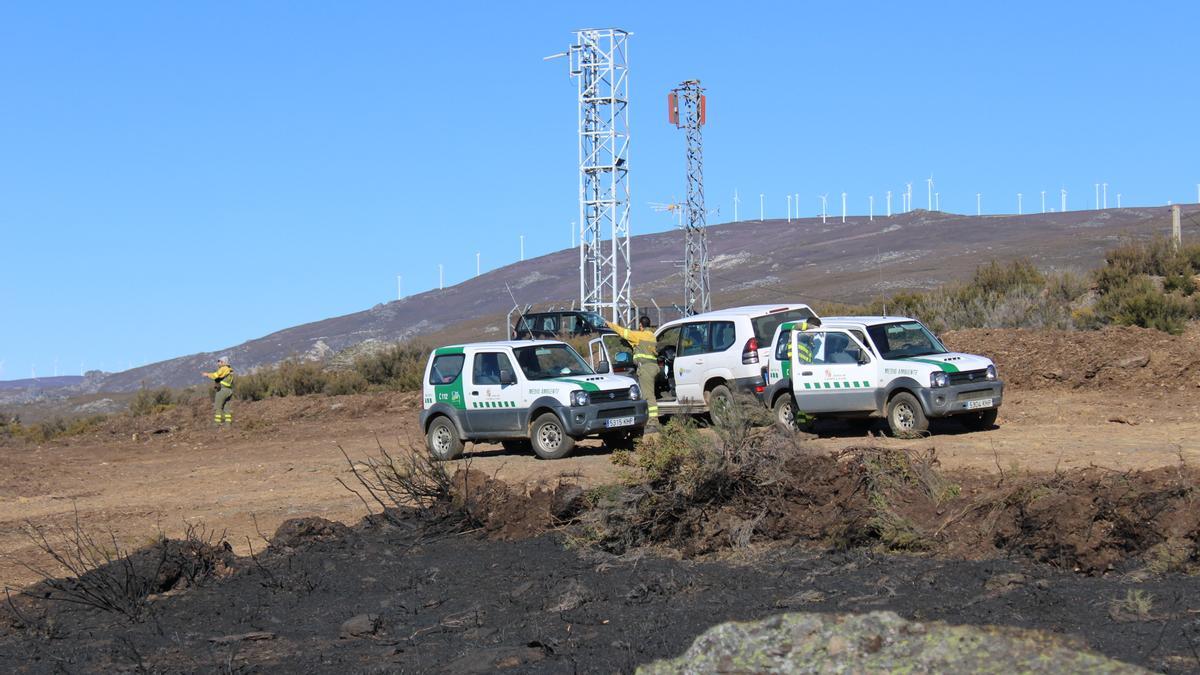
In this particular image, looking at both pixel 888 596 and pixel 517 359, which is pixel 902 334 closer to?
pixel 517 359

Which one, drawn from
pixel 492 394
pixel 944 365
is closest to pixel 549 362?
pixel 492 394

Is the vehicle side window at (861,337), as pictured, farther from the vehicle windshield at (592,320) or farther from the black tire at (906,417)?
the vehicle windshield at (592,320)

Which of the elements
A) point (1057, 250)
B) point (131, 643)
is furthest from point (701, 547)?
point (1057, 250)

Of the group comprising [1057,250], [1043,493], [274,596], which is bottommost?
[274,596]

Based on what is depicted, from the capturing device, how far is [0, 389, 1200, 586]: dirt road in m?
14.8

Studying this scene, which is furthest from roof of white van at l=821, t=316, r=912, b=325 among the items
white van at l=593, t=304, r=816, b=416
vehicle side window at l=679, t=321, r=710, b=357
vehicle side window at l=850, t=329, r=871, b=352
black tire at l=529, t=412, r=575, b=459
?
black tire at l=529, t=412, r=575, b=459

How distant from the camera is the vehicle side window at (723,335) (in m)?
20.7

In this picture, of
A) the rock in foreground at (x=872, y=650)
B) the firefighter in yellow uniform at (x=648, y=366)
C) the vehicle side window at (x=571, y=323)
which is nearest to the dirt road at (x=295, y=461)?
the firefighter in yellow uniform at (x=648, y=366)

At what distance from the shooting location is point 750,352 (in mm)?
20391

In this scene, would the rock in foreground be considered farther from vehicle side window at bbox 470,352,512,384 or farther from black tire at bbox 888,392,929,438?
vehicle side window at bbox 470,352,512,384

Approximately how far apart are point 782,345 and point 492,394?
4292mm

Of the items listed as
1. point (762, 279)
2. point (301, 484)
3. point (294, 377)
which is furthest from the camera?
point (762, 279)

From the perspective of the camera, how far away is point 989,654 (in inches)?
140

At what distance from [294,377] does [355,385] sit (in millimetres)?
2749
